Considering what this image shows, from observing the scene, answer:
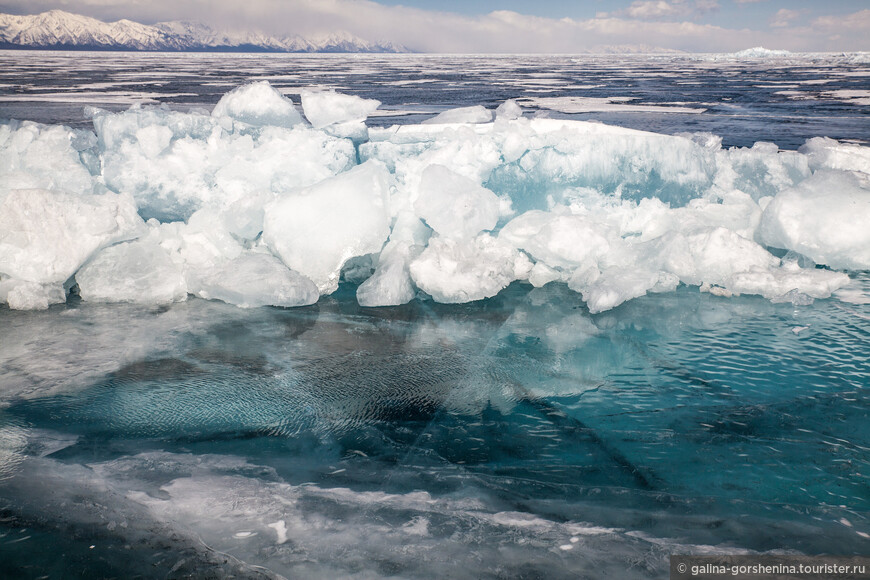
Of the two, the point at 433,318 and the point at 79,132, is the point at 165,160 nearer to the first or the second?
the point at 79,132

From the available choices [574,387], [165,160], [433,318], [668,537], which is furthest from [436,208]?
[668,537]

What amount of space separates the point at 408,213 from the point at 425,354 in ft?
6.40

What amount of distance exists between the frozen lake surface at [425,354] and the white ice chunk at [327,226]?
0.03 m

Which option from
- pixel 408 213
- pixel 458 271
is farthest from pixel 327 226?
pixel 458 271

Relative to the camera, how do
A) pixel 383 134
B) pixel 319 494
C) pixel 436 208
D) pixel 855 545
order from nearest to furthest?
1. pixel 855 545
2. pixel 319 494
3. pixel 436 208
4. pixel 383 134

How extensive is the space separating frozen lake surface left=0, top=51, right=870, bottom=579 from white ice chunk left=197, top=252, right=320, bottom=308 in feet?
0.07

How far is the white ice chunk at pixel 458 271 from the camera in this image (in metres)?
4.54

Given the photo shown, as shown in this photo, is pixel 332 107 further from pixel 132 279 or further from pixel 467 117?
pixel 132 279

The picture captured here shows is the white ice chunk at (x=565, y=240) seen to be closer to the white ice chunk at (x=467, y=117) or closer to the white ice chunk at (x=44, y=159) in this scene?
the white ice chunk at (x=467, y=117)

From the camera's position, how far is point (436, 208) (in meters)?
4.97

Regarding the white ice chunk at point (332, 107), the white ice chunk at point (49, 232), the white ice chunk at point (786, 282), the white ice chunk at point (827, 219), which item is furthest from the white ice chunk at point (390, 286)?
the white ice chunk at point (827, 219)

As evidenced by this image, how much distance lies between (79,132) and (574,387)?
220 inches

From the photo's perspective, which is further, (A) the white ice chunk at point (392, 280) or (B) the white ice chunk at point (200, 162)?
(B) the white ice chunk at point (200, 162)

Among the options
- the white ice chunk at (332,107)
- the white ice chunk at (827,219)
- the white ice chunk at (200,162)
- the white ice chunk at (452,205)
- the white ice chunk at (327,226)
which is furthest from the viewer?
the white ice chunk at (332,107)
